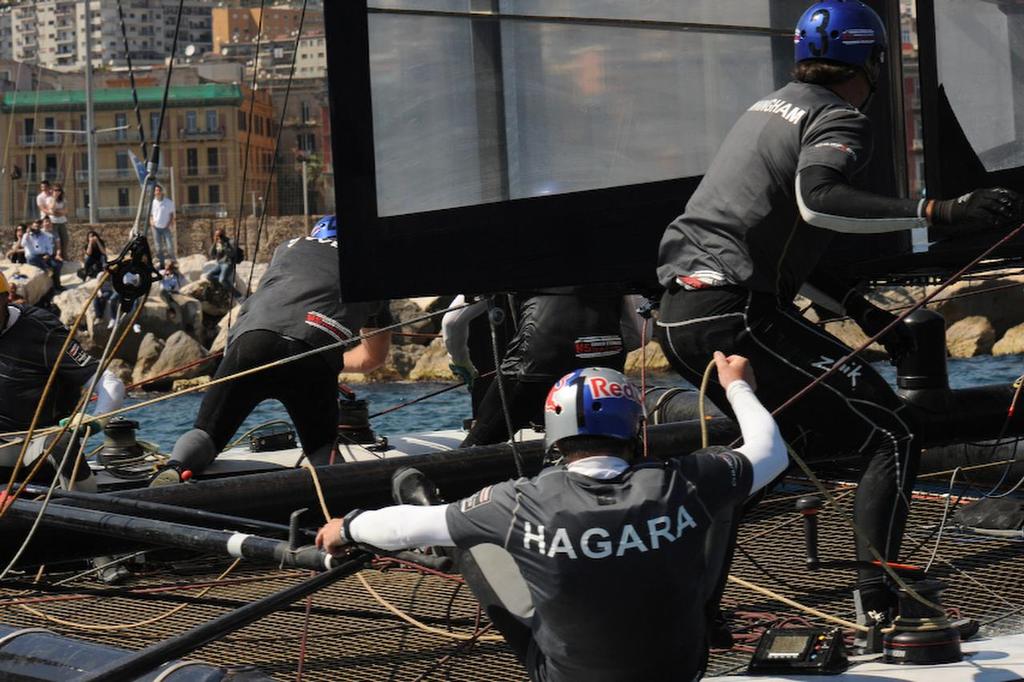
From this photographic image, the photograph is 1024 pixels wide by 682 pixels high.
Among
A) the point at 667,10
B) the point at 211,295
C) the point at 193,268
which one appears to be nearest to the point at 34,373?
the point at 667,10

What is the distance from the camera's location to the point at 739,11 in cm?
571

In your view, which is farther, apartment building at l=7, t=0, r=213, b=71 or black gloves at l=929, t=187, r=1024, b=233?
apartment building at l=7, t=0, r=213, b=71

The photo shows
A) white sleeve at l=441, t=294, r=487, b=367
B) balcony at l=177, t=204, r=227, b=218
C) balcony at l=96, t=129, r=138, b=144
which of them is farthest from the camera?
balcony at l=96, t=129, r=138, b=144

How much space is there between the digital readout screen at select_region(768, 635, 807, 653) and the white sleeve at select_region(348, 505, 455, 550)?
42.1 inches

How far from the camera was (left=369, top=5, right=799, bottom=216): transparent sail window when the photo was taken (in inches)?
207

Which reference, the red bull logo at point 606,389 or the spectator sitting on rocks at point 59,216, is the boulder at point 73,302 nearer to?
the spectator sitting on rocks at point 59,216

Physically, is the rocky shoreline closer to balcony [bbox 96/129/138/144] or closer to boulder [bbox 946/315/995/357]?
boulder [bbox 946/315/995/357]

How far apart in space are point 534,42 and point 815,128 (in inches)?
Answer: 62.0

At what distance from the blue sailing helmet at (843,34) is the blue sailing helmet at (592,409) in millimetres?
1339

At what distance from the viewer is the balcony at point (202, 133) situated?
262 ft

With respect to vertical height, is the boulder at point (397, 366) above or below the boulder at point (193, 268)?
below

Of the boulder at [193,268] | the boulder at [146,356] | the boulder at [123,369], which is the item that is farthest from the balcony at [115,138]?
the boulder at [123,369]

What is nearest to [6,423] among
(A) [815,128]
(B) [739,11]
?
(B) [739,11]

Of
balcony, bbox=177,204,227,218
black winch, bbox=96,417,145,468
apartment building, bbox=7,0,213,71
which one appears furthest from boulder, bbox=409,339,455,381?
apartment building, bbox=7,0,213,71
